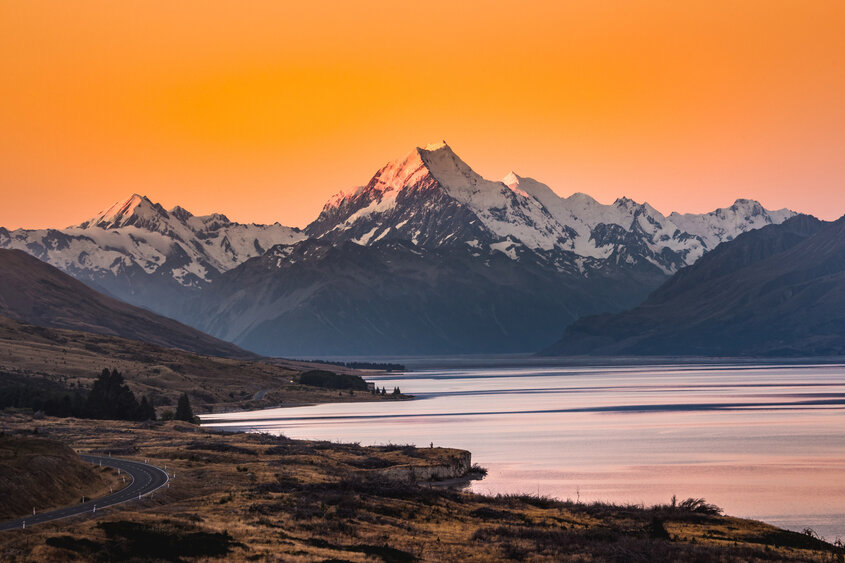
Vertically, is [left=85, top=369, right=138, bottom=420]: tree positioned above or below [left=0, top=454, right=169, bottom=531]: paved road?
above

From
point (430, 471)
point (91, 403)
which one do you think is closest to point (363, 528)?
point (430, 471)

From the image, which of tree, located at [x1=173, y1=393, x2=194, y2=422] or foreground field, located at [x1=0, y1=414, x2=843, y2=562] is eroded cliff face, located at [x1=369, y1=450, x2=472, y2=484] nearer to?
foreground field, located at [x1=0, y1=414, x2=843, y2=562]

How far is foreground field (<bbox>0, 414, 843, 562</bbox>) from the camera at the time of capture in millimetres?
55844

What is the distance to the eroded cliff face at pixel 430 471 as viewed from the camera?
107m

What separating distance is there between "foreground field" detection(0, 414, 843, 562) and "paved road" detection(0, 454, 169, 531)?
156 cm

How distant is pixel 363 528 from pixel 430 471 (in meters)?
44.7

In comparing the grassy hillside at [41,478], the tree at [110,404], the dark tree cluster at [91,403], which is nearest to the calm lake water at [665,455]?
the dark tree cluster at [91,403]

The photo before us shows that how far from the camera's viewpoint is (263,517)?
67.4 meters

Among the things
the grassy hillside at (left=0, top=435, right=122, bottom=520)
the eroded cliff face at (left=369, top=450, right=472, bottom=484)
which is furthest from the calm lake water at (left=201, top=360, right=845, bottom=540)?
the grassy hillside at (left=0, top=435, right=122, bottom=520)

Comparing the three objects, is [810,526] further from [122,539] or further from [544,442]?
[544,442]

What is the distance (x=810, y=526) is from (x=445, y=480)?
40.3m

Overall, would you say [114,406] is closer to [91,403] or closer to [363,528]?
[91,403]

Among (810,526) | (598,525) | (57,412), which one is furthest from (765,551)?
(57,412)

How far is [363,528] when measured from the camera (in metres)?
67.7
